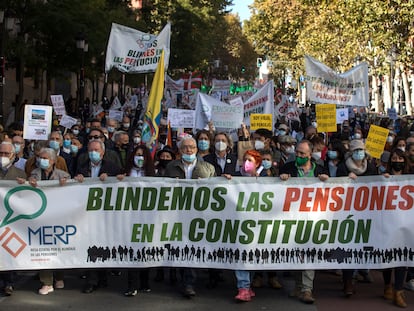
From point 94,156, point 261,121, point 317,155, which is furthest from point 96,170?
point 261,121

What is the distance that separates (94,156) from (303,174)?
94.2 inches

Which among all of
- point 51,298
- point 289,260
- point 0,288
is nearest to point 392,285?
point 289,260

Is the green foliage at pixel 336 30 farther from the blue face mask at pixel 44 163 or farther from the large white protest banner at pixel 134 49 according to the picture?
the blue face mask at pixel 44 163

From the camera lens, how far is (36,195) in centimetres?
711

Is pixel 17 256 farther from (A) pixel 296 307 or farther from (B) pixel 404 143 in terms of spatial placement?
(B) pixel 404 143

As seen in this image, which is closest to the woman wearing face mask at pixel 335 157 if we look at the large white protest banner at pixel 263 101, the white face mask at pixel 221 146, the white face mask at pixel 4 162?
the white face mask at pixel 221 146

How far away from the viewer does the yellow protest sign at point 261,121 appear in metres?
12.3

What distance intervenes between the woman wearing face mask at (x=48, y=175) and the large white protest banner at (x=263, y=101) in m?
6.49

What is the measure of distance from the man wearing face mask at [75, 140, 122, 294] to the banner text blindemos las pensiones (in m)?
0.34

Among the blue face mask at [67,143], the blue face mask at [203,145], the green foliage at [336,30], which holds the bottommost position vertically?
the blue face mask at [67,143]

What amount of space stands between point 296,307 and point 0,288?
3.22m

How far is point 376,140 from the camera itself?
942cm

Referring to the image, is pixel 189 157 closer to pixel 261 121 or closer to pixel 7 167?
pixel 7 167

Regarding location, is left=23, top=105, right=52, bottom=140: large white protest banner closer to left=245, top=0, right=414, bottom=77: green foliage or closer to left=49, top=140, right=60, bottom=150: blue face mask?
left=49, top=140, right=60, bottom=150: blue face mask
